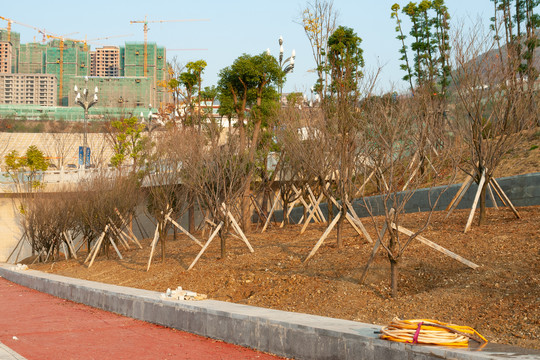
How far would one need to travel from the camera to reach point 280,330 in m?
7.10

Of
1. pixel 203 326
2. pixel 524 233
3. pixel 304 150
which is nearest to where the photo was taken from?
pixel 203 326

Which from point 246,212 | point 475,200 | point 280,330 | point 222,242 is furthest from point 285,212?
point 280,330

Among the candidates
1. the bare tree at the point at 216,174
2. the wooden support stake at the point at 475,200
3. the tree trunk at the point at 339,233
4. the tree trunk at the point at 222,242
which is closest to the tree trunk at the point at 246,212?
the bare tree at the point at 216,174

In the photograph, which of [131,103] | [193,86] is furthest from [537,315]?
[131,103]

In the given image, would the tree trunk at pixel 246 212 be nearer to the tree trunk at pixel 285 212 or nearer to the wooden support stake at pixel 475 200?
the tree trunk at pixel 285 212

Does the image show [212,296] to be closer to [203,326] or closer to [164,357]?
[203,326]

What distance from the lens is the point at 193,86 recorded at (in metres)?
26.2

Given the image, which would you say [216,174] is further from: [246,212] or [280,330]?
[280,330]

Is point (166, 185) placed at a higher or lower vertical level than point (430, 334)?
higher

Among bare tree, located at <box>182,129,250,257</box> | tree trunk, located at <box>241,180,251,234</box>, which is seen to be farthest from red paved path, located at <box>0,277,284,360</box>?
tree trunk, located at <box>241,180,251,234</box>

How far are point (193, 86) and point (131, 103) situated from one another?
452 feet

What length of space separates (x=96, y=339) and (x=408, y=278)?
4.88m

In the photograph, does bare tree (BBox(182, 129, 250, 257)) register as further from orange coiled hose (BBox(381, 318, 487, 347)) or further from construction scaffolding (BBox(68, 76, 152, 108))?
construction scaffolding (BBox(68, 76, 152, 108))

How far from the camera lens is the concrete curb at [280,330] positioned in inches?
207
